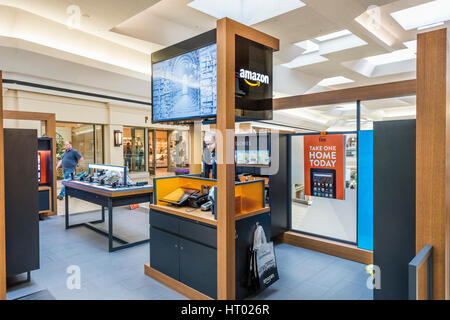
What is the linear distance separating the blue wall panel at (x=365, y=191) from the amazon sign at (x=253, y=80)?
71.7 inches

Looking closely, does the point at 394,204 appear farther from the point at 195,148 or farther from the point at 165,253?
the point at 195,148

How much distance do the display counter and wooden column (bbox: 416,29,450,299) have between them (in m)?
1.69

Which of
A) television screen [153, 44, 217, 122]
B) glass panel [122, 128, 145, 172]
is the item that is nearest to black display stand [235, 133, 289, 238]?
television screen [153, 44, 217, 122]

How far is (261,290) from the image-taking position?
120 inches

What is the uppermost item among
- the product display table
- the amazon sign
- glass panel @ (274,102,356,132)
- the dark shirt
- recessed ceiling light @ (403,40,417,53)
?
recessed ceiling light @ (403,40,417,53)

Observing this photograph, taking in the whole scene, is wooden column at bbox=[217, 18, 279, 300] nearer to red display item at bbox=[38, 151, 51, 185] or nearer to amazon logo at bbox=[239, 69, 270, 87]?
amazon logo at bbox=[239, 69, 270, 87]

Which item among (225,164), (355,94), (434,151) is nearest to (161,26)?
(355,94)

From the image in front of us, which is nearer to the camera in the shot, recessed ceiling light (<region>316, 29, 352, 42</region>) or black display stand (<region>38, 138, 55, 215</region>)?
recessed ceiling light (<region>316, 29, 352, 42</region>)

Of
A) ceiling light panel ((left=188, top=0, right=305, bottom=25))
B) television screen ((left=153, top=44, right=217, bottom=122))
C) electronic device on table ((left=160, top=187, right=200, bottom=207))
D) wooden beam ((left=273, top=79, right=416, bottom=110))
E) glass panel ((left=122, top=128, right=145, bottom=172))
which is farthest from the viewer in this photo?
glass panel ((left=122, top=128, right=145, bottom=172))

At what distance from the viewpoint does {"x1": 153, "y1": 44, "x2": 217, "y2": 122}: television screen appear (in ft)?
9.15
